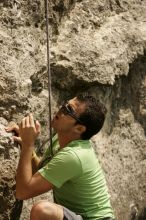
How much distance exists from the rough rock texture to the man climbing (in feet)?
0.72

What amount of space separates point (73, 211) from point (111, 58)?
1.57 metres

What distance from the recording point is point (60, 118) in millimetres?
3408

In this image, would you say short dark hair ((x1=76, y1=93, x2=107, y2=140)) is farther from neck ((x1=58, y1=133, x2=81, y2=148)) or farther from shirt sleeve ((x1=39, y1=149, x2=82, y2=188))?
shirt sleeve ((x1=39, y1=149, x2=82, y2=188))

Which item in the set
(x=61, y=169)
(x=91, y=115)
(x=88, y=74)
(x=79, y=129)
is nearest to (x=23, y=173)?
(x=61, y=169)

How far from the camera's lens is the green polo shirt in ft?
10.6

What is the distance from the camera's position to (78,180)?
131 inches

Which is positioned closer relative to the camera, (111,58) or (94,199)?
(94,199)

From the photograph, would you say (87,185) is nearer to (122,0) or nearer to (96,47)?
(96,47)

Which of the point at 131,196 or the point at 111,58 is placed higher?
the point at 111,58

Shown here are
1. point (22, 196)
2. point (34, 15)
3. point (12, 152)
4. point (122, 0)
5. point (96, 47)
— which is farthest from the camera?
point (122, 0)

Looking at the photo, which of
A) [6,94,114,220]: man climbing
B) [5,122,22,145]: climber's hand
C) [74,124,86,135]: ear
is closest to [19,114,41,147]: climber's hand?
[6,94,114,220]: man climbing

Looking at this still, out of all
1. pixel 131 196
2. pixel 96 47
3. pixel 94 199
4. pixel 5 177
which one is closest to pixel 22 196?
pixel 5 177

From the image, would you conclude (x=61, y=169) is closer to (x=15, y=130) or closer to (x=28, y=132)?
(x=28, y=132)

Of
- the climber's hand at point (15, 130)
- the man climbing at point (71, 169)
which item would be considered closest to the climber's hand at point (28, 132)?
the man climbing at point (71, 169)
